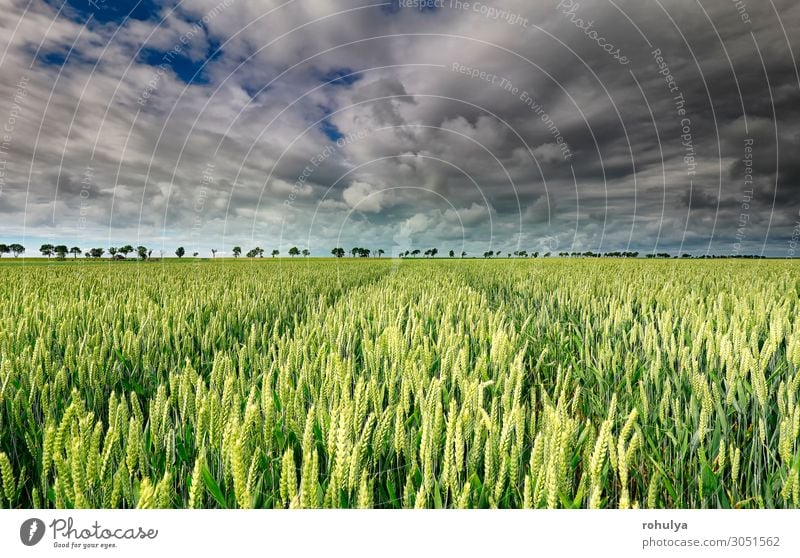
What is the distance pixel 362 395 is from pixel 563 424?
537 millimetres
